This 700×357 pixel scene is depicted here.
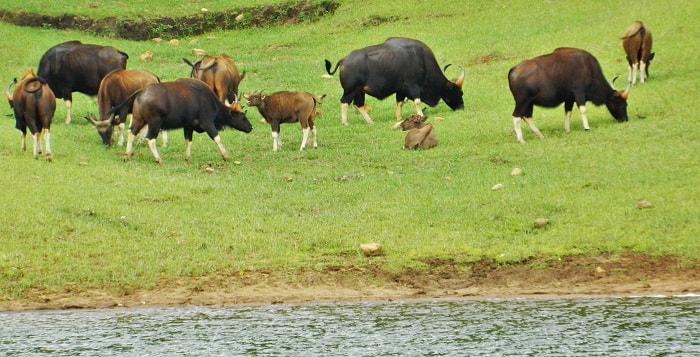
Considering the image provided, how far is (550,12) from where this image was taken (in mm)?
34438

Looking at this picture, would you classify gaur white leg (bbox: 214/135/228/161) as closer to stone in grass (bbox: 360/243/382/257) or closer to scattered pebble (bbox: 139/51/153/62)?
stone in grass (bbox: 360/243/382/257)

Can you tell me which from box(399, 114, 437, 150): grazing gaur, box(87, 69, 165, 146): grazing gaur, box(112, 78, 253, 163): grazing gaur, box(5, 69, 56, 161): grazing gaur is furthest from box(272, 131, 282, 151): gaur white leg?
box(5, 69, 56, 161): grazing gaur

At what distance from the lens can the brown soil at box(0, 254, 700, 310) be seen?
14648 millimetres

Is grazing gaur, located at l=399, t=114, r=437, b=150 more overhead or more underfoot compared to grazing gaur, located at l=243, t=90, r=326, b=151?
more underfoot

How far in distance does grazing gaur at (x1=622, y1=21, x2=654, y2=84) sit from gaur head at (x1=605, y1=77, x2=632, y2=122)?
3.35 m

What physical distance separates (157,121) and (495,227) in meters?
7.35

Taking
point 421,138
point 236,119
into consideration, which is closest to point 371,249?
point 421,138

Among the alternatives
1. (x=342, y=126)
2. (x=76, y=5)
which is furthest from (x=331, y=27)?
(x=342, y=126)

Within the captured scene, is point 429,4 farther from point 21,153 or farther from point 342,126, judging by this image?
point 21,153

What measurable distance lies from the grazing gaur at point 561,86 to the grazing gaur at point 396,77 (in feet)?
12.8

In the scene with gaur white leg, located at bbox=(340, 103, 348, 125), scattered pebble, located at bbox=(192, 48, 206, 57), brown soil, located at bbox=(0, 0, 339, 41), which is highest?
brown soil, located at bbox=(0, 0, 339, 41)

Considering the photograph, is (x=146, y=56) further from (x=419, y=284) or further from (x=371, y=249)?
(x=419, y=284)

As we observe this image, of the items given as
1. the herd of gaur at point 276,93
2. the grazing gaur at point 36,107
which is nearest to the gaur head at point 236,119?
the herd of gaur at point 276,93

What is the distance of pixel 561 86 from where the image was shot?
2261 centimetres
